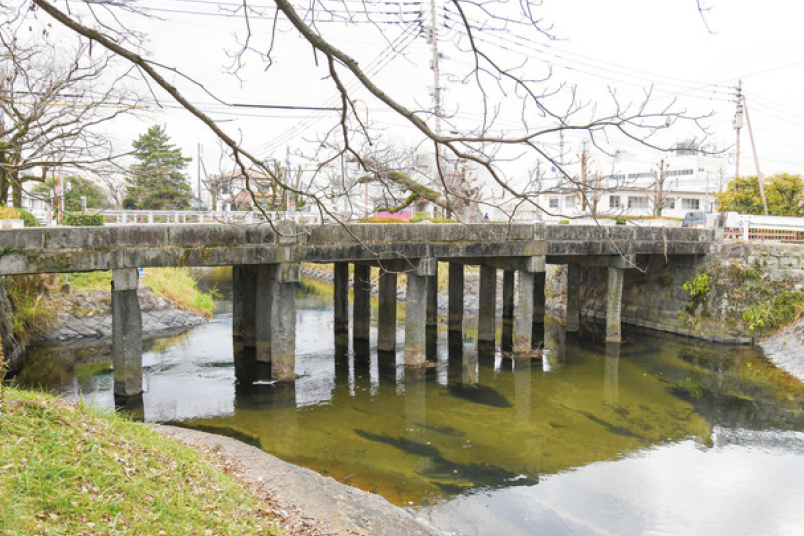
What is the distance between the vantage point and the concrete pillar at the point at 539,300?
2156 centimetres

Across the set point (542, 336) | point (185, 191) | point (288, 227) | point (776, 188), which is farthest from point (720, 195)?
point (185, 191)

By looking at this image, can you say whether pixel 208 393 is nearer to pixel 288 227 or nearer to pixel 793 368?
pixel 288 227

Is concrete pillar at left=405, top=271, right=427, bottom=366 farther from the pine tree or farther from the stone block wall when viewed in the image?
the pine tree

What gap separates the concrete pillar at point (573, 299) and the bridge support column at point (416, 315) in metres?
7.78

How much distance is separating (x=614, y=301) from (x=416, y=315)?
774cm

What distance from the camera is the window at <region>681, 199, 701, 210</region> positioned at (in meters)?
46.8

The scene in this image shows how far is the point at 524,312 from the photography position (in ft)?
55.4

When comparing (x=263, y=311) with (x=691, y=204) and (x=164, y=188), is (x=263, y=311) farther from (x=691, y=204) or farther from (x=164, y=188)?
(x=691, y=204)

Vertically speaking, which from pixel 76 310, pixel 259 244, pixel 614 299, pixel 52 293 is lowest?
pixel 76 310

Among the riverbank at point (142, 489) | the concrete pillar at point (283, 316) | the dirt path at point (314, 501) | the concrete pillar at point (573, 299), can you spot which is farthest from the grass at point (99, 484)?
the concrete pillar at point (573, 299)

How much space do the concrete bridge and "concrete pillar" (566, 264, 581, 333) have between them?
4cm

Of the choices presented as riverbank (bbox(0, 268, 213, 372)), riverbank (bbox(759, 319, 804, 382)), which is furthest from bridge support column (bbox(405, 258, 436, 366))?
riverbank (bbox(759, 319, 804, 382))

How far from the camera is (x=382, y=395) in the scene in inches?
538

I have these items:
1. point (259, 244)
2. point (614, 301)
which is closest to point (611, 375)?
point (614, 301)
